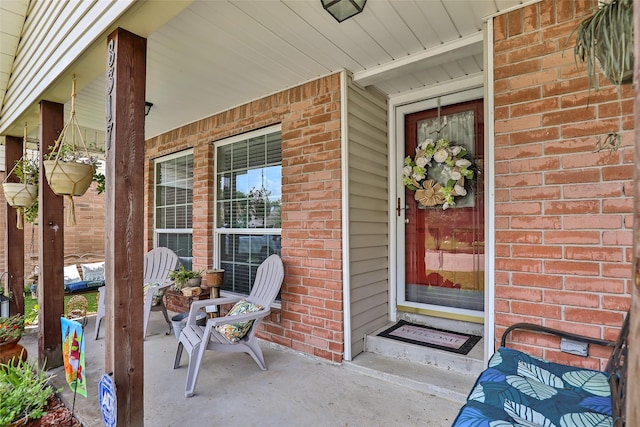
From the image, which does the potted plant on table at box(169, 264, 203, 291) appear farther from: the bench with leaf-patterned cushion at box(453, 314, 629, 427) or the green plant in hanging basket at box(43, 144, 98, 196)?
the bench with leaf-patterned cushion at box(453, 314, 629, 427)

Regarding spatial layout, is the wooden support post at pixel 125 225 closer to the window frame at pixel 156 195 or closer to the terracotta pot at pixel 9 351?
the terracotta pot at pixel 9 351

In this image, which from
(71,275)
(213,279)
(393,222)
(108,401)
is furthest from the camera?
(71,275)

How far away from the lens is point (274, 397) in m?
2.18

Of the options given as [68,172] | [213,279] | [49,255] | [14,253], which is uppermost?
[68,172]

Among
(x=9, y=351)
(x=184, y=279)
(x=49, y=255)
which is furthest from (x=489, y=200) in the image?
(x=9, y=351)

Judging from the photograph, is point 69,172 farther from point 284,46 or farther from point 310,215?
point 310,215

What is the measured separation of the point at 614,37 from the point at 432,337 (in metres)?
2.40

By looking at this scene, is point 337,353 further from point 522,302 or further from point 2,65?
point 2,65

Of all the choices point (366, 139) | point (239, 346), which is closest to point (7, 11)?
point (366, 139)

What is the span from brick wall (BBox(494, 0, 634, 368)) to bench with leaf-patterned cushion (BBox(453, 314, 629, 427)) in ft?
0.59

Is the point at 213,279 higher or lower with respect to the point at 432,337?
higher

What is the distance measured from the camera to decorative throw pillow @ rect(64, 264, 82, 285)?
5.48 m

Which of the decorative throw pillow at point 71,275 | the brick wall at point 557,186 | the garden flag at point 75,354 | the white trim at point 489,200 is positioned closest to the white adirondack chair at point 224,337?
the garden flag at point 75,354

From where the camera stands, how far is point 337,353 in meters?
2.64
